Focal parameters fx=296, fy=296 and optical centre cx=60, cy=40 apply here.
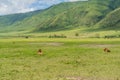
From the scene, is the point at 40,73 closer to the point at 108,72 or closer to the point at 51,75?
the point at 51,75

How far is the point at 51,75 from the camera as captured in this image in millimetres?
34344

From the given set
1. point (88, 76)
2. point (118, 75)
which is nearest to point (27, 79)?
point (88, 76)

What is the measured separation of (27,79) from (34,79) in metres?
0.74

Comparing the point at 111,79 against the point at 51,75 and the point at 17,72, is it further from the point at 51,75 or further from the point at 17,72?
the point at 17,72

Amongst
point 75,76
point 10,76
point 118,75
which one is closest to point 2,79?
point 10,76

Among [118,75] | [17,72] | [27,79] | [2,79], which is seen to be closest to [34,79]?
[27,79]

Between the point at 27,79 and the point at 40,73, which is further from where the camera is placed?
the point at 40,73

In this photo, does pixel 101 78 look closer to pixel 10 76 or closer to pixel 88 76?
pixel 88 76

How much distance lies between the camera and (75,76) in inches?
1335

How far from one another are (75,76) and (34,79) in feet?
16.9

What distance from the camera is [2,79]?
1231 inches

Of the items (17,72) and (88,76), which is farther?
(17,72)

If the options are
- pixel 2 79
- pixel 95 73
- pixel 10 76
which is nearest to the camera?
pixel 2 79

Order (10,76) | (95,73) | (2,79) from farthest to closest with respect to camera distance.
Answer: (95,73) → (10,76) → (2,79)
